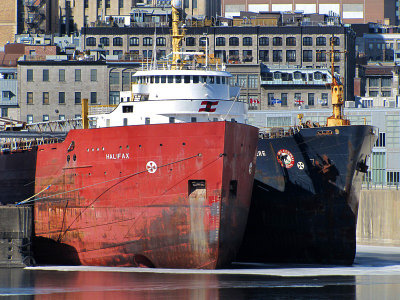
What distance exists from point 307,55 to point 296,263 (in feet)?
171

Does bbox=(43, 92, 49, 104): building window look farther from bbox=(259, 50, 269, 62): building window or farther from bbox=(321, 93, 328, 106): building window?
bbox=(259, 50, 269, 62): building window

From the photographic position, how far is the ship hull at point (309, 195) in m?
52.1

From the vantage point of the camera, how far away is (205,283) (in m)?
43.1

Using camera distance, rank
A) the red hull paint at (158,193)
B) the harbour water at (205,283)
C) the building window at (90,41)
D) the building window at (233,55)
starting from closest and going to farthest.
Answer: the harbour water at (205,283) < the red hull paint at (158,193) < the building window at (233,55) < the building window at (90,41)

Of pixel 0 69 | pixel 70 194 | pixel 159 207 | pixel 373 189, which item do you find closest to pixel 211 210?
pixel 159 207

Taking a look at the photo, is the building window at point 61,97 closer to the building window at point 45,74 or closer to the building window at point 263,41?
the building window at point 45,74

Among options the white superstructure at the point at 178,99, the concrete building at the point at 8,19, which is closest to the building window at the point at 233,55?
the concrete building at the point at 8,19

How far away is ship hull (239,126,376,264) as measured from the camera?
171ft

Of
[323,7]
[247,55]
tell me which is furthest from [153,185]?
[323,7]

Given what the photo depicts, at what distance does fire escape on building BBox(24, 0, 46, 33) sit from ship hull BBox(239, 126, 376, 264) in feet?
213

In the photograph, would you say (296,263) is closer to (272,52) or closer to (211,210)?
(211,210)

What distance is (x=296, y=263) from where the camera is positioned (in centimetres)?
5325

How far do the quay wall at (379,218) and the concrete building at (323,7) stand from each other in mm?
69157

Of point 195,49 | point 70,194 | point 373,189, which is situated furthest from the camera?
point 195,49
